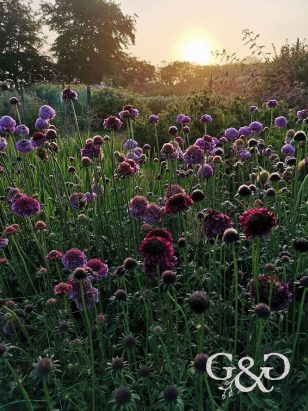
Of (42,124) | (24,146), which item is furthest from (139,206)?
(42,124)

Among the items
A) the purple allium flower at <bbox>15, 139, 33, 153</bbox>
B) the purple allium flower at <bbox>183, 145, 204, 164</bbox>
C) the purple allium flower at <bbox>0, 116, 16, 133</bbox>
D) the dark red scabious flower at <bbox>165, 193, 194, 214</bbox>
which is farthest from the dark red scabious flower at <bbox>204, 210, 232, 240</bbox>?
the purple allium flower at <bbox>0, 116, 16, 133</bbox>

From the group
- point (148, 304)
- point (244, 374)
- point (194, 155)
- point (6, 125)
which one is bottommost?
point (244, 374)

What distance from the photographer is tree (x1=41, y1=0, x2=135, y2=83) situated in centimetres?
4681

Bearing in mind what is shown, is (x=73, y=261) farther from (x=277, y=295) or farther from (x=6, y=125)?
(x=6, y=125)

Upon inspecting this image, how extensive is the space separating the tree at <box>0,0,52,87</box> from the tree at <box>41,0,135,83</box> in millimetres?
1991

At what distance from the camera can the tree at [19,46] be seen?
4392 centimetres

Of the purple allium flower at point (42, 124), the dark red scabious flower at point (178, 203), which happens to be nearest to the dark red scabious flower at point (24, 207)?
the dark red scabious flower at point (178, 203)

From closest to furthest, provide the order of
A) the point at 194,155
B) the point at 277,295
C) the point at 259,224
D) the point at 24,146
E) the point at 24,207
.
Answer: the point at 259,224
the point at 277,295
the point at 24,207
the point at 194,155
the point at 24,146

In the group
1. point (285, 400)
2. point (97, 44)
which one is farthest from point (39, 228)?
point (97, 44)

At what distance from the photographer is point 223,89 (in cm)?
1421

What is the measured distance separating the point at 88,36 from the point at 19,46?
720cm

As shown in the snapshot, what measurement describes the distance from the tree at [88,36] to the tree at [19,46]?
199cm

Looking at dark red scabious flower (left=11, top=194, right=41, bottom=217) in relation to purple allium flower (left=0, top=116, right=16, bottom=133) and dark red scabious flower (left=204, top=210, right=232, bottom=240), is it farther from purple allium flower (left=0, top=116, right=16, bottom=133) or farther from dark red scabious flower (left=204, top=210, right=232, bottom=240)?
purple allium flower (left=0, top=116, right=16, bottom=133)

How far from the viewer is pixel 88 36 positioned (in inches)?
1927
